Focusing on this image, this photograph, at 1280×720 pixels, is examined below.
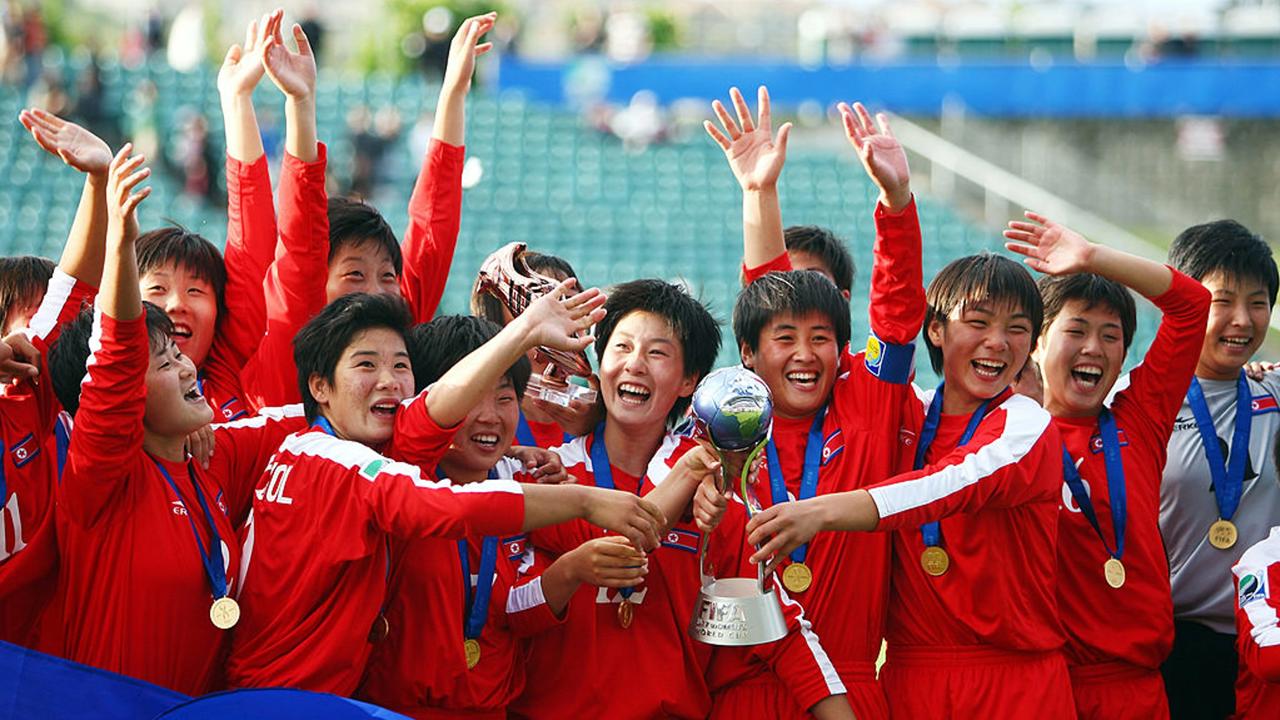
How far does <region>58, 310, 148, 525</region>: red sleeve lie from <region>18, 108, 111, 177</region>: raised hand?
47 centimetres

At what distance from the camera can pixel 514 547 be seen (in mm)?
3969

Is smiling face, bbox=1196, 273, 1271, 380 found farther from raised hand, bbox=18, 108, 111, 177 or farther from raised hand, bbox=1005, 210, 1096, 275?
raised hand, bbox=18, 108, 111, 177

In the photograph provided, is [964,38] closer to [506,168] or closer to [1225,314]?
[506,168]

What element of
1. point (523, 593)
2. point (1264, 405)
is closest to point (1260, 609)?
point (1264, 405)

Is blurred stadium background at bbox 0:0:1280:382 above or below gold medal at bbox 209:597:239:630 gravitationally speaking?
above

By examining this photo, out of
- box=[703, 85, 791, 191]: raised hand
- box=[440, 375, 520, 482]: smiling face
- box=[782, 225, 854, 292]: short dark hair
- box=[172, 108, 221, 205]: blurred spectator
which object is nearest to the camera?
box=[440, 375, 520, 482]: smiling face

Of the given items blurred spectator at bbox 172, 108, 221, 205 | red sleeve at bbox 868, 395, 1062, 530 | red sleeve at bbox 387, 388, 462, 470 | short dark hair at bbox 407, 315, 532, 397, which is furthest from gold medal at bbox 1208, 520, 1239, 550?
blurred spectator at bbox 172, 108, 221, 205

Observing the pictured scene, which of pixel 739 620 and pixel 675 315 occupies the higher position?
pixel 675 315

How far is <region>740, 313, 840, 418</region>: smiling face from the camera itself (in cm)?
399

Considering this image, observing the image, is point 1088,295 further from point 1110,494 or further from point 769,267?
point 769,267

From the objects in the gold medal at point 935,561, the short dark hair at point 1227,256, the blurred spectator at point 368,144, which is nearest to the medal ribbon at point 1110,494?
the gold medal at point 935,561

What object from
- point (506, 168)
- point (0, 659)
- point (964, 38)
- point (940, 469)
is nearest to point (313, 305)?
point (0, 659)

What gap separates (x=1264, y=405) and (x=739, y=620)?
2.33 metres

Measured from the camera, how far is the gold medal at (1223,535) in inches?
177
